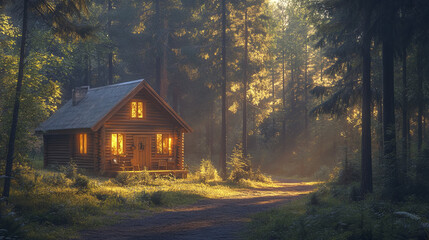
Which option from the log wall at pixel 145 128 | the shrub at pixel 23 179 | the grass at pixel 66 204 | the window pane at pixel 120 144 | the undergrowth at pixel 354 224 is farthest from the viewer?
the window pane at pixel 120 144

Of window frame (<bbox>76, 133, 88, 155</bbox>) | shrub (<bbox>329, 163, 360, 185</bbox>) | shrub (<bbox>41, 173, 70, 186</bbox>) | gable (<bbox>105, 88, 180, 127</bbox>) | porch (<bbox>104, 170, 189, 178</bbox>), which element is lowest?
porch (<bbox>104, 170, 189, 178</bbox>)

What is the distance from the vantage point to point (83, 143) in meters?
31.6

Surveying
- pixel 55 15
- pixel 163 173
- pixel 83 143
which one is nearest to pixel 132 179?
pixel 163 173

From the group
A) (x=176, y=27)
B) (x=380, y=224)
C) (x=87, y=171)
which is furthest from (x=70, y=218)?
(x=176, y=27)

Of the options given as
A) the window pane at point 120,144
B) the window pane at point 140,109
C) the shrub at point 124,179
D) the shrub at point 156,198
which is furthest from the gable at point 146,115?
the shrub at point 156,198

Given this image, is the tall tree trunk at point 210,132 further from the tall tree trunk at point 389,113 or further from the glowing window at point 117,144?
the tall tree trunk at point 389,113

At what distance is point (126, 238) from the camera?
11.7m

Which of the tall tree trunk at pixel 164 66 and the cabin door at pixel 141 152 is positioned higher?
the tall tree trunk at pixel 164 66

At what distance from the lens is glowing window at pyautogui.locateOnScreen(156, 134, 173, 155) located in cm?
3272

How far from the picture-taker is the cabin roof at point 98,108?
2880 centimetres

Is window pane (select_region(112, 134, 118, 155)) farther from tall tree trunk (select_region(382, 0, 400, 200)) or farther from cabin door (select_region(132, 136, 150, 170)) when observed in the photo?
tall tree trunk (select_region(382, 0, 400, 200))

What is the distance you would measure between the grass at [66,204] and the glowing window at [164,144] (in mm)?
8775

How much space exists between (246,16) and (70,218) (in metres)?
25.8

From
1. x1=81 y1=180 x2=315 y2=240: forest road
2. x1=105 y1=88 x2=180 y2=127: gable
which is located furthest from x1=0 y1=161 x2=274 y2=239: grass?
x1=105 y1=88 x2=180 y2=127: gable
